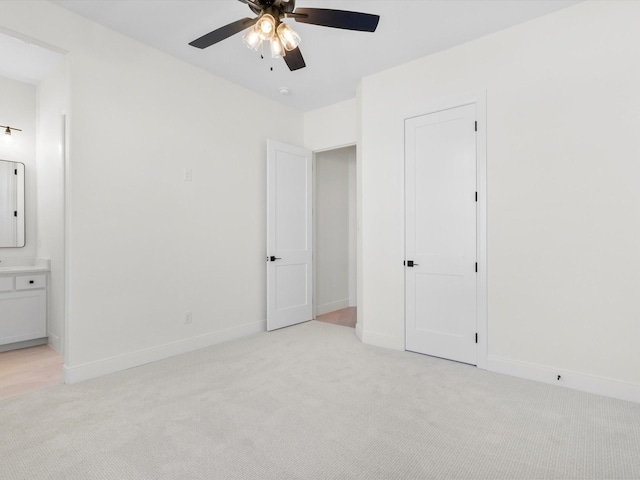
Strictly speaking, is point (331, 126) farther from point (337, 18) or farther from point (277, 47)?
point (337, 18)

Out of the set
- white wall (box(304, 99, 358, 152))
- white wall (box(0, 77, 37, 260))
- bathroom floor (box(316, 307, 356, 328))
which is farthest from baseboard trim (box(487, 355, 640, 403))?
white wall (box(0, 77, 37, 260))

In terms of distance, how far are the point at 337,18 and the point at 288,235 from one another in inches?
112

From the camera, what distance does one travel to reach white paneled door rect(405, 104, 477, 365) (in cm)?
312

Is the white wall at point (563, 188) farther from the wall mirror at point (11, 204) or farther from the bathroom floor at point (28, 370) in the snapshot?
the wall mirror at point (11, 204)

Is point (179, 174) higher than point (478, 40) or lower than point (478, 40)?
lower

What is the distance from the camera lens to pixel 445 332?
10.7 feet

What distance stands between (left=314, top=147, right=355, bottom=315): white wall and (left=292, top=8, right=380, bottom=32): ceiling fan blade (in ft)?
10.4

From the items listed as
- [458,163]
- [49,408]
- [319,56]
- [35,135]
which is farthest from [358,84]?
[49,408]

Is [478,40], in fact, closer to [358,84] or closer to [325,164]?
[358,84]

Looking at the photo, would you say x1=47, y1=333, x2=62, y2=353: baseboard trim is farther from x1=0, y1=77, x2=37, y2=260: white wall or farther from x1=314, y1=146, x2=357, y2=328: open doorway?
x1=314, y1=146, x2=357, y2=328: open doorway

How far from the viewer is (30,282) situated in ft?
12.0

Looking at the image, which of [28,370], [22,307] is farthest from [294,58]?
[22,307]

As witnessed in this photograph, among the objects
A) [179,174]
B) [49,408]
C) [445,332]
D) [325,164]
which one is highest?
[325,164]

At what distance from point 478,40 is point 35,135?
4831 mm
